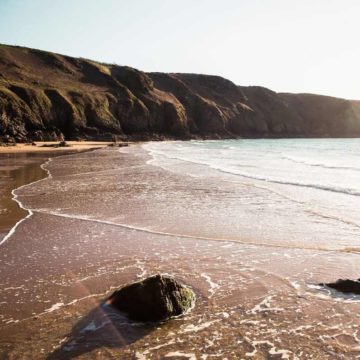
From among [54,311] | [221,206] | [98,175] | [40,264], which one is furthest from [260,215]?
[98,175]

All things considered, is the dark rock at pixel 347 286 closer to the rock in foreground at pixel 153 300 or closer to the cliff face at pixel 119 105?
the rock in foreground at pixel 153 300

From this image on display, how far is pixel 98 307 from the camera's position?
6.41m

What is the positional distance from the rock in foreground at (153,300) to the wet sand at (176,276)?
0.61 feet

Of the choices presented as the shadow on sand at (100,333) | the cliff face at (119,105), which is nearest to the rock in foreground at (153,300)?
the shadow on sand at (100,333)

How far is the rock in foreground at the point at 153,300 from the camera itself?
595 cm

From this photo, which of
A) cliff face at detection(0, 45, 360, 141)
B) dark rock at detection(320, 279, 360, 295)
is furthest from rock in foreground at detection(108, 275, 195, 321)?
cliff face at detection(0, 45, 360, 141)

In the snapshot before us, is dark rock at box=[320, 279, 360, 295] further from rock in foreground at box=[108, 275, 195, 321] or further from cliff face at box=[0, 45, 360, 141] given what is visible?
cliff face at box=[0, 45, 360, 141]

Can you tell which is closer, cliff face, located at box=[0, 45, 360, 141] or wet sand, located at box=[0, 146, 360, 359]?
wet sand, located at box=[0, 146, 360, 359]

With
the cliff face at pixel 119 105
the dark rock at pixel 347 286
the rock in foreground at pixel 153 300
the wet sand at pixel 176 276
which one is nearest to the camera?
the wet sand at pixel 176 276

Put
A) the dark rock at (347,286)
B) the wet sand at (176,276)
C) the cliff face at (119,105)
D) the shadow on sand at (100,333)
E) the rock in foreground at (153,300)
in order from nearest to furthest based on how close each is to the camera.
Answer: the shadow on sand at (100,333) < the wet sand at (176,276) < the rock in foreground at (153,300) < the dark rock at (347,286) < the cliff face at (119,105)

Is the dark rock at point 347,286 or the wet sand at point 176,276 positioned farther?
the dark rock at point 347,286

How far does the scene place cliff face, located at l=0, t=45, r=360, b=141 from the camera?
2805 inches

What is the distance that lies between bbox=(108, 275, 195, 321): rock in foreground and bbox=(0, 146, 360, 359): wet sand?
185mm

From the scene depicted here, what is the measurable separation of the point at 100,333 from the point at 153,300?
0.88m
